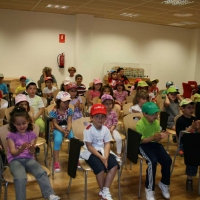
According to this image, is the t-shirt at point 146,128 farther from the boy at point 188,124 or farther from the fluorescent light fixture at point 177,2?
the fluorescent light fixture at point 177,2

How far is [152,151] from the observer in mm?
3168

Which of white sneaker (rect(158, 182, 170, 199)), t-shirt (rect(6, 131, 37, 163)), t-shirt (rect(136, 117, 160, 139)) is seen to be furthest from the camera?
t-shirt (rect(136, 117, 160, 139))

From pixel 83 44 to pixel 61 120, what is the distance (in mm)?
6266

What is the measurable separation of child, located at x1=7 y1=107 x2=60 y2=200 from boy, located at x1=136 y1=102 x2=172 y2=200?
3.49 ft

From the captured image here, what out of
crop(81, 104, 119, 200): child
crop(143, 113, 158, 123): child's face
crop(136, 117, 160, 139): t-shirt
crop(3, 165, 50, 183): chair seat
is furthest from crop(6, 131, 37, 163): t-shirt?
crop(143, 113, 158, 123): child's face

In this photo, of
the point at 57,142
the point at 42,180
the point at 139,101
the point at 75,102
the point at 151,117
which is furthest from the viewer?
the point at 75,102

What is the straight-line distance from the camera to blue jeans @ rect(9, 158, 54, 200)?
2.40m

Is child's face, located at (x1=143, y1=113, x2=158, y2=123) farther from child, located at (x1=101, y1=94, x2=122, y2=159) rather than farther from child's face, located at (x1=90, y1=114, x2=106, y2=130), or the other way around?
child, located at (x1=101, y1=94, x2=122, y2=159)

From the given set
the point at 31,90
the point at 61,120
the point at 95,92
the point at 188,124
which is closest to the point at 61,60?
the point at 95,92

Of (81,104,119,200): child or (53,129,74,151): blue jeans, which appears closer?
(81,104,119,200): child

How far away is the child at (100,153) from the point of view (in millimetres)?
2770

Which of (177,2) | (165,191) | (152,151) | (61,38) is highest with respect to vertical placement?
(177,2)

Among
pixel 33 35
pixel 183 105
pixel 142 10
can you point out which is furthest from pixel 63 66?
pixel 183 105

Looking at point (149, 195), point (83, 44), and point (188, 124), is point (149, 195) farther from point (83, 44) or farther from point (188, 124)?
point (83, 44)
